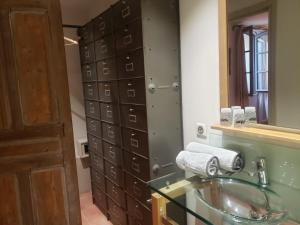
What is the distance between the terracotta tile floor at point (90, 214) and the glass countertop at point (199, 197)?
144 centimetres

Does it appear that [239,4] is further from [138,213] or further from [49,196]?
[49,196]

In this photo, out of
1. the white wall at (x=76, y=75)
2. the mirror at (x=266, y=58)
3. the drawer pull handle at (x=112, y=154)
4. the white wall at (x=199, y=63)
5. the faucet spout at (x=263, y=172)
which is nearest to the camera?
the mirror at (x=266, y=58)

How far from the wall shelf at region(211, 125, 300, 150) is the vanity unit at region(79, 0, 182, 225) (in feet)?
1.57

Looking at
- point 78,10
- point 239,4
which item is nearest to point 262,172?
point 239,4

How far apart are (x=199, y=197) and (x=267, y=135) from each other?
1.45 ft

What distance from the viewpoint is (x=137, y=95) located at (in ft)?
5.73

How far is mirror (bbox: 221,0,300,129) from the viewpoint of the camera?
1147 millimetres

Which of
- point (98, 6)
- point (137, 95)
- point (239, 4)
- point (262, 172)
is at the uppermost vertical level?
point (98, 6)

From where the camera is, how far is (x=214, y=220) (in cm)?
103

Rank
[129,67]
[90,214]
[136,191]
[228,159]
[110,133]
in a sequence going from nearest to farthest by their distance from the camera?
[228,159], [129,67], [136,191], [110,133], [90,214]

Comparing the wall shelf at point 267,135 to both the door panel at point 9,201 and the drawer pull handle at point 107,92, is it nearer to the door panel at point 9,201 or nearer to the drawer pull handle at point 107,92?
the drawer pull handle at point 107,92

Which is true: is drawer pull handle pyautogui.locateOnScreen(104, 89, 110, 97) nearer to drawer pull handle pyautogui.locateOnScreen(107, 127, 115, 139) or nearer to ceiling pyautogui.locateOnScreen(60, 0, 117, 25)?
drawer pull handle pyautogui.locateOnScreen(107, 127, 115, 139)

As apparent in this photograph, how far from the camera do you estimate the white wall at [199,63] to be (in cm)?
148

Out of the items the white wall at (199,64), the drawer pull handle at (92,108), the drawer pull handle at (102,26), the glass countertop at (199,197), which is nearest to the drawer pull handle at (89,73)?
the drawer pull handle at (92,108)
